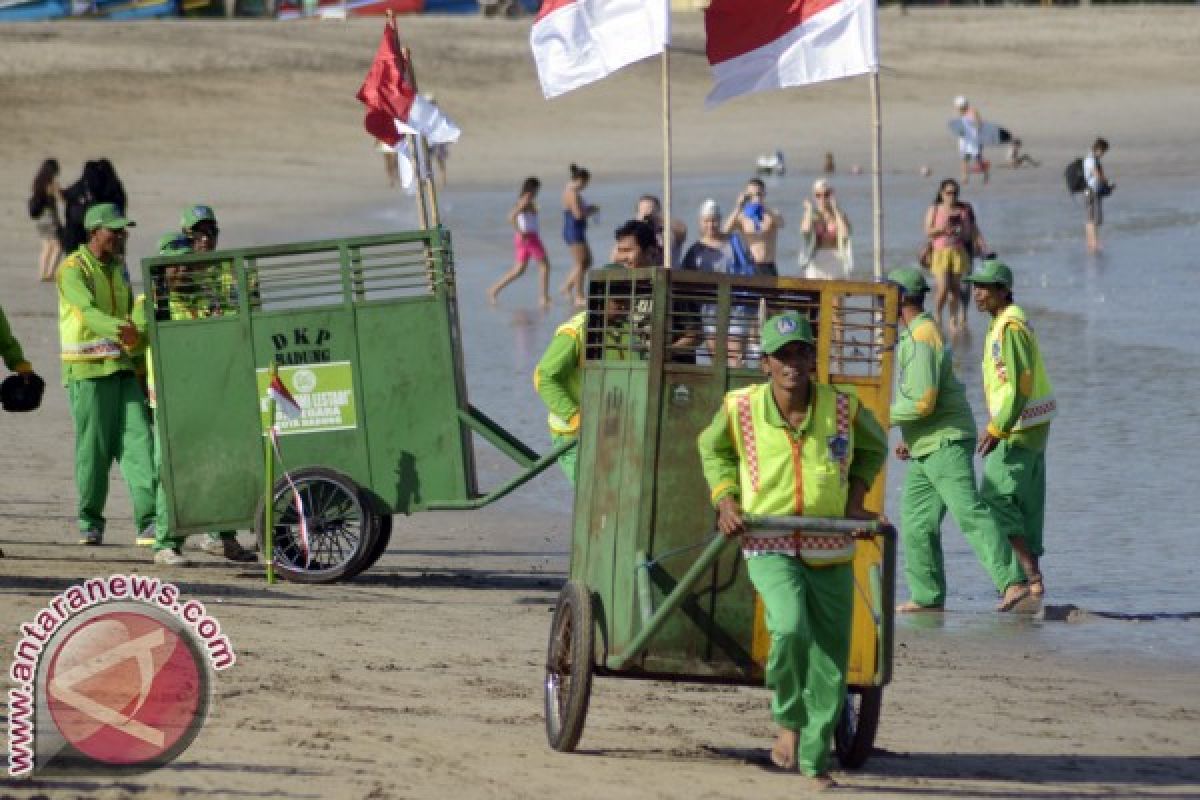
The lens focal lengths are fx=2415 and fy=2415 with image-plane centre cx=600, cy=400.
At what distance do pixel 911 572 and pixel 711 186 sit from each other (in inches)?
1169

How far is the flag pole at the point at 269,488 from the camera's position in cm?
1152

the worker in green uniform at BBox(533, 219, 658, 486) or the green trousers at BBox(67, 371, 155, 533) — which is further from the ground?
the worker in green uniform at BBox(533, 219, 658, 486)

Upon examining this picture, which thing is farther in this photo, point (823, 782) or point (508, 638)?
point (508, 638)

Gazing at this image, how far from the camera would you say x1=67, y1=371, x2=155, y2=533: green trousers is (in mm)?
12305

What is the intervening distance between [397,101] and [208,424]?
9.34 feet

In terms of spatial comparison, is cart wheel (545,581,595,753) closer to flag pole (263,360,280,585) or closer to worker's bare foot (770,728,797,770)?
worker's bare foot (770,728,797,770)

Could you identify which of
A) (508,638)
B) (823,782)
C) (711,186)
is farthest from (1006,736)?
(711,186)

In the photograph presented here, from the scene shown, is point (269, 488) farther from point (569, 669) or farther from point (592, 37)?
point (569, 669)

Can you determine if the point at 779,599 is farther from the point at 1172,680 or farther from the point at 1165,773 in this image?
the point at 1172,680

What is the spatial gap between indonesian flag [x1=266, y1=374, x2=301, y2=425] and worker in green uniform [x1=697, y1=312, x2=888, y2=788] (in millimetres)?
4393

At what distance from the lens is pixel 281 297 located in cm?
1188

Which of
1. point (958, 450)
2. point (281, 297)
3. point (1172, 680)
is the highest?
point (281, 297)

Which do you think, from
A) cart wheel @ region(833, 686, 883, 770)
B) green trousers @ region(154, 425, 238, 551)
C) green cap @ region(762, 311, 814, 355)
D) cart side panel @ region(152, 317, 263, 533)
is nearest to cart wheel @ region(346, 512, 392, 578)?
cart side panel @ region(152, 317, 263, 533)

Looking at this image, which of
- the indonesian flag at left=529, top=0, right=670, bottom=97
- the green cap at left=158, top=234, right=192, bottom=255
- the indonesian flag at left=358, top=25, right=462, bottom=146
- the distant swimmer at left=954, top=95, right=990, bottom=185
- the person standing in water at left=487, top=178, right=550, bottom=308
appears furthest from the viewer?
the distant swimmer at left=954, top=95, right=990, bottom=185
